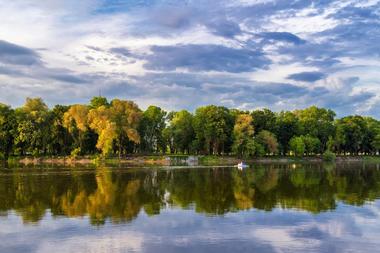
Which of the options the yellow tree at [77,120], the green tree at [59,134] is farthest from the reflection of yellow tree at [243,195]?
the green tree at [59,134]

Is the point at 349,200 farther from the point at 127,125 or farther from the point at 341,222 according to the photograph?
the point at 127,125

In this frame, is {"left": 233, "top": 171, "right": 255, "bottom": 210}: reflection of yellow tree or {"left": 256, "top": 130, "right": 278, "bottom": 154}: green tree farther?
{"left": 256, "top": 130, "right": 278, "bottom": 154}: green tree

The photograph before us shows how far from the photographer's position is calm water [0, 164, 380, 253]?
20.9 meters

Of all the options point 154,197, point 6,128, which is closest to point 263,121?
point 6,128

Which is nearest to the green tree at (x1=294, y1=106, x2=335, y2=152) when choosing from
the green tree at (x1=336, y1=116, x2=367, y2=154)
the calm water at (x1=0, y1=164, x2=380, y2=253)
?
the green tree at (x1=336, y1=116, x2=367, y2=154)

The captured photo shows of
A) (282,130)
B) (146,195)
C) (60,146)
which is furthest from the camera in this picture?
(282,130)

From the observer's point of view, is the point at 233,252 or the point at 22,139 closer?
the point at 233,252

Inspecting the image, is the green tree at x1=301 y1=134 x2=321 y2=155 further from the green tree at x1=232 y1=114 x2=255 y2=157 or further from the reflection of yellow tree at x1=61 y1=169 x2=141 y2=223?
the reflection of yellow tree at x1=61 y1=169 x2=141 y2=223

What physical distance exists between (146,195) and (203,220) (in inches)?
525

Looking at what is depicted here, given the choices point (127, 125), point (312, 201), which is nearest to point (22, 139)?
point (127, 125)

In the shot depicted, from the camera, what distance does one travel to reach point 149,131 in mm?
116000

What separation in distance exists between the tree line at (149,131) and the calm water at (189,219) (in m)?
59.0

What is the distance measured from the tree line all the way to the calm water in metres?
59.0

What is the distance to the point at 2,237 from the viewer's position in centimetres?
2258
